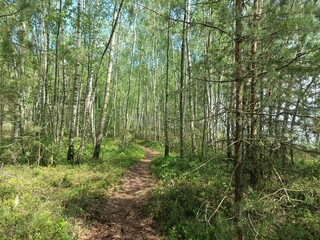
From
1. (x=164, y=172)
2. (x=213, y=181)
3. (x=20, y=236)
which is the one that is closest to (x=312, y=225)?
(x=213, y=181)

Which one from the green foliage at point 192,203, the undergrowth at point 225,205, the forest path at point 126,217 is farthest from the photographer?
the forest path at point 126,217

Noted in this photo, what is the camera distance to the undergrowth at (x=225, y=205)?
10.00 ft

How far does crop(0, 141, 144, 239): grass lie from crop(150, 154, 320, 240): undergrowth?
2.00 m

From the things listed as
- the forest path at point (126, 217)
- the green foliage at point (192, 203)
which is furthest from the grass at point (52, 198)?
the green foliage at point (192, 203)

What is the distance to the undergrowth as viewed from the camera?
305 centimetres

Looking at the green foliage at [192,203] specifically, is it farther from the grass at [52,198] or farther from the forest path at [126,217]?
the grass at [52,198]

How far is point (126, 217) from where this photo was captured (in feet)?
19.1

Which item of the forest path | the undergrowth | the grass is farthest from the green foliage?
the grass

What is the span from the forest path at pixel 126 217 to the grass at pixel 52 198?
312 mm

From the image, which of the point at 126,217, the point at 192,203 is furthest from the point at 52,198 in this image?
the point at 192,203

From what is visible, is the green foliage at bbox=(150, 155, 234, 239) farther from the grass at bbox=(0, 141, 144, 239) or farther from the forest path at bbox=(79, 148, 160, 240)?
the grass at bbox=(0, 141, 144, 239)

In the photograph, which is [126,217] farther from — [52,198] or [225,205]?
[225,205]

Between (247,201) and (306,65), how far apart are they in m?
2.15

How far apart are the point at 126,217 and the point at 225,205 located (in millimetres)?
2719
